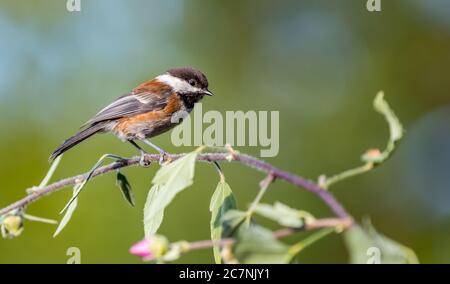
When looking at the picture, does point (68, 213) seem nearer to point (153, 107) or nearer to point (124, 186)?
point (124, 186)

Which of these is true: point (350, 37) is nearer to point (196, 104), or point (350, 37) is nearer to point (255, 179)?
point (255, 179)

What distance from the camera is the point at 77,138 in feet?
13.0

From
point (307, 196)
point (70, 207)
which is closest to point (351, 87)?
point (307, 196)

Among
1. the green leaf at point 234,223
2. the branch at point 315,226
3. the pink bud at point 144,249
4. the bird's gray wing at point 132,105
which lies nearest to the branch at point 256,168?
the branch at point 315,226

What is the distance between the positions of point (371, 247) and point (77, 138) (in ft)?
9.74

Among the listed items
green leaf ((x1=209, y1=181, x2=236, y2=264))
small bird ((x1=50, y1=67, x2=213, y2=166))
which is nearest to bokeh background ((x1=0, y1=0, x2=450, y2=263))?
small bird ((x1=50, y1=67, x2=213, y2=166))

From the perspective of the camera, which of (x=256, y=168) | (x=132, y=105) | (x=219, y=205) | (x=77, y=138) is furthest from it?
(x=132, y=105)

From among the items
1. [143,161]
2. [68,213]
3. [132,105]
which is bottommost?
[68,213]

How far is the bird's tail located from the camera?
143 inches

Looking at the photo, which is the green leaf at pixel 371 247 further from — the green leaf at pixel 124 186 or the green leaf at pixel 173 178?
the green leaf at pixel 124 186

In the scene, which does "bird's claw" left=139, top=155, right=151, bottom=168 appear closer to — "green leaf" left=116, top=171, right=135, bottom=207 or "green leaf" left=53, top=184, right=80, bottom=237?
"green leaf" left=116, top=171, right=135, bottom=207

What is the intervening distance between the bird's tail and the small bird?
0.05 ft

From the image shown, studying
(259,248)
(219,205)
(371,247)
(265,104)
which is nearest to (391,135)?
(371,247)

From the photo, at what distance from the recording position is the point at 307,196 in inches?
289
